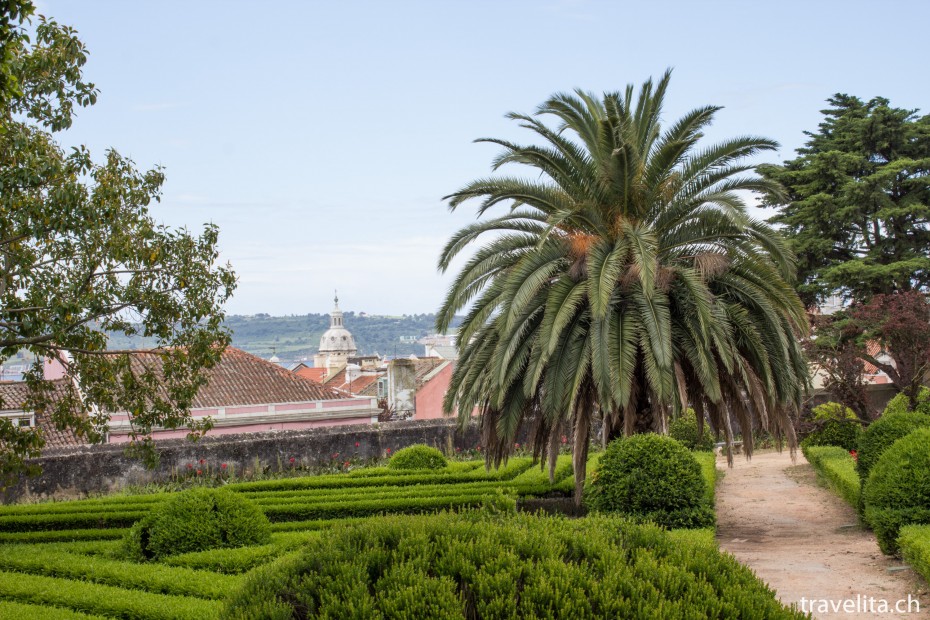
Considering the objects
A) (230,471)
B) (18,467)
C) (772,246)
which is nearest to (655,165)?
(772,246)

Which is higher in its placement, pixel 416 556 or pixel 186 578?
pixel 416 556

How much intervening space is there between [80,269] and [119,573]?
165 inches

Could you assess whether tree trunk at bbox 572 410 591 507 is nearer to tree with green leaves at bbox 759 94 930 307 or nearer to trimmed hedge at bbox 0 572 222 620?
trimmed hedge at bbox 0 572 222 620

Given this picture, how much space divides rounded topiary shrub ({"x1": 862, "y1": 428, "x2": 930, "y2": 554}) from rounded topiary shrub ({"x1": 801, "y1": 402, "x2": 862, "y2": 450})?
10.5 meters

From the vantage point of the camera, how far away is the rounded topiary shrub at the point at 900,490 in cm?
920

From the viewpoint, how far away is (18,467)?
11.2m

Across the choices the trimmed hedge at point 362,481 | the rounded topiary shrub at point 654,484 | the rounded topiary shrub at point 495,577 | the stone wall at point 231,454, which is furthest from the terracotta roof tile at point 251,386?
the rounded topiary shrub at point 495,577

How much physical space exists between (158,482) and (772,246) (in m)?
13.9

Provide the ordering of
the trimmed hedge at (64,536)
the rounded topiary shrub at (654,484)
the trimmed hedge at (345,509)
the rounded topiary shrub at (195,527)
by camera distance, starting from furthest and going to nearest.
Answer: the trimmed hedge at (345,509)
the trimmed hedge at (64,536)
the rounded topiary shrub at (654,484)
the rounded topiary shrub at (195,527)

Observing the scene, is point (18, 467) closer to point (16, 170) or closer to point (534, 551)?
point (16, 170)

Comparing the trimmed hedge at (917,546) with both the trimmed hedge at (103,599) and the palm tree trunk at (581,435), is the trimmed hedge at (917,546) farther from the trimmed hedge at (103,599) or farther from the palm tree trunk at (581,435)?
the trimmed hedge at (103,599)

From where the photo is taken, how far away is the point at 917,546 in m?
8.02

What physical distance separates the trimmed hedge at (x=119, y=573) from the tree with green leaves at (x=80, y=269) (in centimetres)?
149

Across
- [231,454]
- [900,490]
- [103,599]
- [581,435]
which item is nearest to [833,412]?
[581,435]
